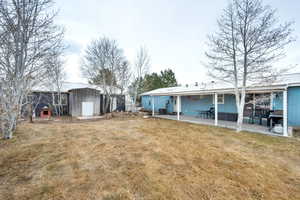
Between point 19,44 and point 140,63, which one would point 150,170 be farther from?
point 140,63

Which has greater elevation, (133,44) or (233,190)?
(133,44)

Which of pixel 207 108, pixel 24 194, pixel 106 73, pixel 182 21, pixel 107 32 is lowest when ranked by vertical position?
pixel 24 194

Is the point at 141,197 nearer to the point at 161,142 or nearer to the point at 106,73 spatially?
the point at 161,142

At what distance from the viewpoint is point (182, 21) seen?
10750 millimetres

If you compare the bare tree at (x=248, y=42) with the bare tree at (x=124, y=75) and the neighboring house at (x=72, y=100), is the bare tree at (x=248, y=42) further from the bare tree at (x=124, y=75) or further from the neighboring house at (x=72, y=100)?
the neighboring house at (x=72, y=100)

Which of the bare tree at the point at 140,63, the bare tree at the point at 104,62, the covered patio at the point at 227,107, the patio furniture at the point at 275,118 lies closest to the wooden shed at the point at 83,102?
the bare tree at the point at 104,62

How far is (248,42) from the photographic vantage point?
6973 millimetres

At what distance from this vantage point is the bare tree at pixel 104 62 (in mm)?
16062

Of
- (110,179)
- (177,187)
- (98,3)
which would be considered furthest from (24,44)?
(177,187)

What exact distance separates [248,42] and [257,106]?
4.51m

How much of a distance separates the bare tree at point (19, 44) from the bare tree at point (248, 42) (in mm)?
8398

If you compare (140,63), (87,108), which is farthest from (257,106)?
(87,108)

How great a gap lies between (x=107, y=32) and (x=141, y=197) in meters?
17.0

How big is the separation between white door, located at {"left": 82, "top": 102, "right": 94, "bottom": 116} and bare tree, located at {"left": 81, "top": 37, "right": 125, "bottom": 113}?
78.3 inches
